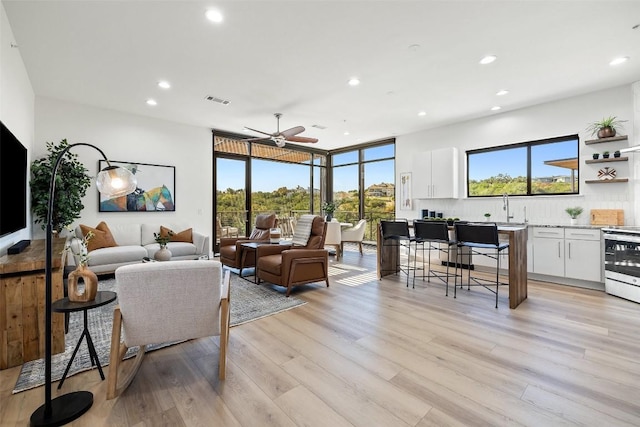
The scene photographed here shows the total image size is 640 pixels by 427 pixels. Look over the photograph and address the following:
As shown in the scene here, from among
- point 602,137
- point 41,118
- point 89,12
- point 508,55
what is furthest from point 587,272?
point 41,118

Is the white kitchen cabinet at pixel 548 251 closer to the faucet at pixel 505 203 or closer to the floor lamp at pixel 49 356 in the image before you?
the faucet at pixel 505 203

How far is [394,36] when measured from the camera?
10.5ft

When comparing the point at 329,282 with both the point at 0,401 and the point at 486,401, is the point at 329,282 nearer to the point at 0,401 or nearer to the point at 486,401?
the point at 486,401

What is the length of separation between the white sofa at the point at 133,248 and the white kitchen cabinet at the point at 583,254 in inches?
237

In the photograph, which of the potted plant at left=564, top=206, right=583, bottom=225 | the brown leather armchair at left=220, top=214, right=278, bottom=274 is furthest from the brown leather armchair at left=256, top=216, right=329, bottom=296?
the potted plant at left=564, top=206, right=583, bottom=225

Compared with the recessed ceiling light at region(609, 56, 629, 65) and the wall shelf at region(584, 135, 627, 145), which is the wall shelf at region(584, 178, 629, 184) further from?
the recessed ceiling light at region(609, 56, 629, 65)

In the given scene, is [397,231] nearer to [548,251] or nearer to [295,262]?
[295,262]

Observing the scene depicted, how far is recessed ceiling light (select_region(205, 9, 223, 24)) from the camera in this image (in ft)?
9.13

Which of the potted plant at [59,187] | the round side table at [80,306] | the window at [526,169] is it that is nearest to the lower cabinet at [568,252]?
the window at [526,169]

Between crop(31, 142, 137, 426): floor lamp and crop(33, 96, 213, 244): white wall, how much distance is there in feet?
13.8

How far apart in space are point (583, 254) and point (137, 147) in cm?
790

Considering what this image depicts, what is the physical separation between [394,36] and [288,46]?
3.85 feet

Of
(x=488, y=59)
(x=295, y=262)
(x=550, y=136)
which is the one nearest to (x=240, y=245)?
(x=295, y=262)

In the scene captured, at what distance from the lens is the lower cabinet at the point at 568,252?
429 cm
